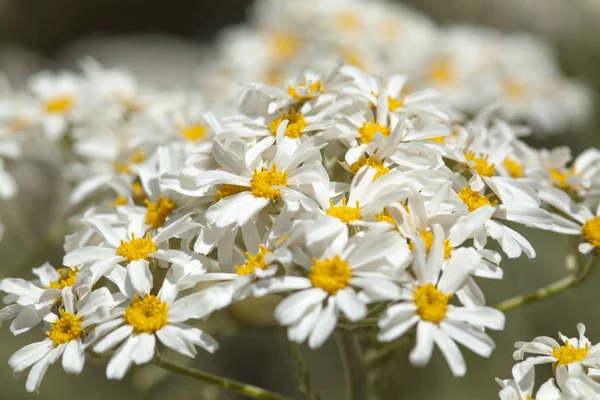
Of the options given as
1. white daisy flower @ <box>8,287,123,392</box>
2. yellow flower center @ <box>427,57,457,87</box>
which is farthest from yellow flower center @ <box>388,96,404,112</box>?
→ yellow flower center @ <box>427,57,457,87</box>

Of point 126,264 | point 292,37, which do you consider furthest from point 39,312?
→ point 292,37

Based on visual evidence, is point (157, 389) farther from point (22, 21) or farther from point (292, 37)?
point (22, 21)

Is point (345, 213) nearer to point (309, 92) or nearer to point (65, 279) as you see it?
point (309, 92)

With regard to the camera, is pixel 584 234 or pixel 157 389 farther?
pixel 157 389

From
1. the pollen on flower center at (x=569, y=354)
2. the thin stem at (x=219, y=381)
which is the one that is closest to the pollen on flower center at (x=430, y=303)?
the pollen on flower center at (x=569, y=354)

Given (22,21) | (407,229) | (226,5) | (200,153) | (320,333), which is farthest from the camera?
(226,5)

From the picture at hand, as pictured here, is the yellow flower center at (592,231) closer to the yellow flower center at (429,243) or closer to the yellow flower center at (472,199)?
the yellow flower center at (472,199)

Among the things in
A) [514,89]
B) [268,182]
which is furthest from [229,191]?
[514,89]
